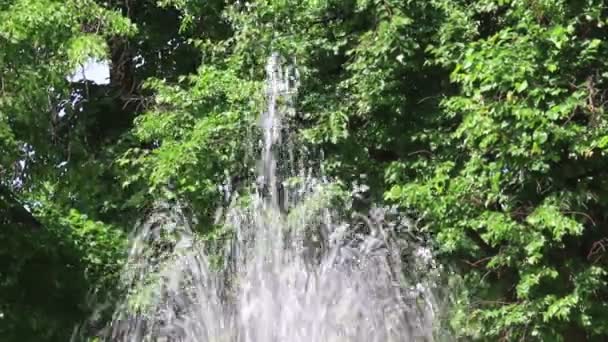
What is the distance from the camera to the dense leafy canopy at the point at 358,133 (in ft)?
23.0

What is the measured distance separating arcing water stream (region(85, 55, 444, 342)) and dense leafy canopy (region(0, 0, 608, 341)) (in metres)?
0.27

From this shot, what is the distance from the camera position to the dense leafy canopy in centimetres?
700

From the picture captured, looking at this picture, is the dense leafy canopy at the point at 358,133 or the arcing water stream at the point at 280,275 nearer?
the arcing water stream at the point at 280,275

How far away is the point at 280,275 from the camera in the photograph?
7.32m

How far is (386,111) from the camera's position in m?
8.45

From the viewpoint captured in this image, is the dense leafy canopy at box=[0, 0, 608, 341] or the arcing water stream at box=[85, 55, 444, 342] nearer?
the arcing water stream at box=[85, 55, 444, 342]

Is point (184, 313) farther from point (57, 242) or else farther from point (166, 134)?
point (57, 242)

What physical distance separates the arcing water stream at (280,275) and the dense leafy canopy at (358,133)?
27 cm

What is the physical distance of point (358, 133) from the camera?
342 inches

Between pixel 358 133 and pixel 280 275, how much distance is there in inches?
76.8

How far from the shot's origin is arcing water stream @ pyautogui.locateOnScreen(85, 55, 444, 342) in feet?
22.3

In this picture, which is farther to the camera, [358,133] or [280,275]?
[358,133]

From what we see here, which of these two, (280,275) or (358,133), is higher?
(358,133)

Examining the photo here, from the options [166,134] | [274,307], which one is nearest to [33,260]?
[166,134]
